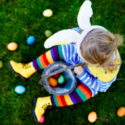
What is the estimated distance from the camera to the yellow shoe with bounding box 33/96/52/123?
1.87 meters

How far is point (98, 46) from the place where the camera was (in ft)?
3.96

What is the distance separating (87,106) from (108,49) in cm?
96

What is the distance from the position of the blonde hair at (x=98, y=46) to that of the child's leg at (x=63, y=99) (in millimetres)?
552

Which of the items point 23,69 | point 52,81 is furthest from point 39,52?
point 52,81

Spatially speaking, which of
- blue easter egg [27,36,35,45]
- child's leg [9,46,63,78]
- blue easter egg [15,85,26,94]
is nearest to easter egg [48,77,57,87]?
child's leg [9,46,63,78]

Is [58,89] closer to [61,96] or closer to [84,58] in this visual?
[61,96]

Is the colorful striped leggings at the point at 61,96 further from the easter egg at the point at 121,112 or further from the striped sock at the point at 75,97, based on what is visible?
the easter egg at the point at 121,112

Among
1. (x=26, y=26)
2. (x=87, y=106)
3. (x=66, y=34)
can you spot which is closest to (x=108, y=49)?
(x=66, y=34)

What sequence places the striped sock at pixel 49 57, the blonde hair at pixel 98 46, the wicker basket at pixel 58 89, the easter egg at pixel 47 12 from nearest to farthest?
the blonde hair at pixel 98 46, the wicker basket at pixel 58 89, the striped sock at pixel 49 57, the easter egg at pixel 47 12

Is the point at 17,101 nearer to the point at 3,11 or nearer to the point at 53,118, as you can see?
the point at 53,118

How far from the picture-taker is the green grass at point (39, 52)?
198 centimetres

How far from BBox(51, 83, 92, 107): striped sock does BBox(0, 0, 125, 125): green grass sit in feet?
0.58

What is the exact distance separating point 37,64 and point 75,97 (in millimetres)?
485

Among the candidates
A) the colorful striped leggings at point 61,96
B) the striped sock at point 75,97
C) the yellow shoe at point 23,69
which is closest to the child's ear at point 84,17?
the colorful striped leggings at point 61,96
